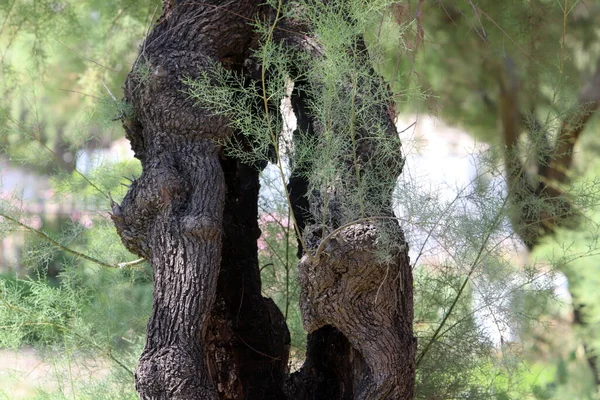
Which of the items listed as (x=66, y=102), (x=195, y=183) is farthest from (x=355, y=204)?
(x=66, y=102)

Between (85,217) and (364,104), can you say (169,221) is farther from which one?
(85,217)

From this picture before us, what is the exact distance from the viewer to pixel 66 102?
4.15 m

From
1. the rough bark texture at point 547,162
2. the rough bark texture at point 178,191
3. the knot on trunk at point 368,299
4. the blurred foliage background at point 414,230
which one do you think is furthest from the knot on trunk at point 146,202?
the rough bark texture at point 547,162

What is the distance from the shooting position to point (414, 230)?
188 cm

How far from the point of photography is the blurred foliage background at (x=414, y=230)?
2.08 m

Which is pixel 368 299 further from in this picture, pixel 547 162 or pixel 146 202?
pixel 547 162

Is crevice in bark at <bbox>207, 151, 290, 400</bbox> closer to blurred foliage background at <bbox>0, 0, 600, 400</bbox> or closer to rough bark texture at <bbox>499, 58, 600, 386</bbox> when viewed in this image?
blurred foliage background at <bbox>0, 0, 600, 400</bbox>

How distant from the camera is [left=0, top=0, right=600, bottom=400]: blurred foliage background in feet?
6.83

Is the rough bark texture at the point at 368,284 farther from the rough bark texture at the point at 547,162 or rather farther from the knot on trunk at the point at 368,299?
the rough bark texture at the point at 547,162

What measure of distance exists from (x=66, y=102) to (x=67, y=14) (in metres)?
0.95

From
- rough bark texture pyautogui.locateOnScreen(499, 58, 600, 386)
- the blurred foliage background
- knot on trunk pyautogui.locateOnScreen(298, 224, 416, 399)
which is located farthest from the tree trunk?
rough bark texture pyautogui.locateOnScreen(499, 58, 600, 386)

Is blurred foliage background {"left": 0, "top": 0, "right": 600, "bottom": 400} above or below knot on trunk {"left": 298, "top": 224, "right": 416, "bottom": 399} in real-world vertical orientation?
above

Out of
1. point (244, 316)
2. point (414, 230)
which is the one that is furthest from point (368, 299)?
point (244, 316)

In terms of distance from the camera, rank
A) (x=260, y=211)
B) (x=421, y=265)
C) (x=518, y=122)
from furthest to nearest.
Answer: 1. (x=518, y=122)
2. (x=260, y=211)
3. (x=421, y=265)
